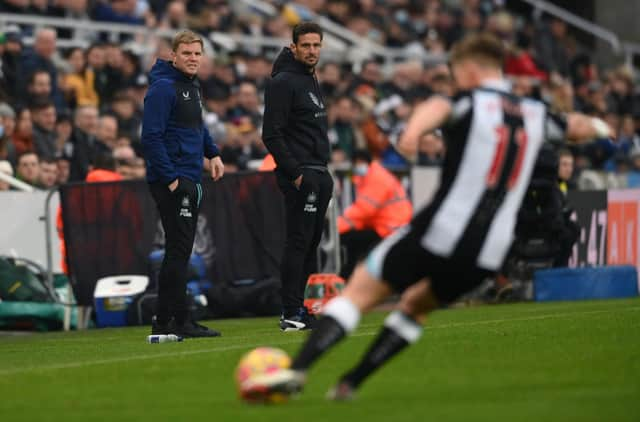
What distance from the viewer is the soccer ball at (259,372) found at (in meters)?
7.10

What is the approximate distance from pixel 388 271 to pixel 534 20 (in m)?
26.2

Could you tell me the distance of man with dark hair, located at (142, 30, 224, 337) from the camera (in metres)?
11.3

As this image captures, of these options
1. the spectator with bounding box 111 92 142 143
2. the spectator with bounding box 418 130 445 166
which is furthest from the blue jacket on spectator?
the spectator with bounding box 418 130 445 166

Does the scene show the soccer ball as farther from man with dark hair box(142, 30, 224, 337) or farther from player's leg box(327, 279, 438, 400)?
man with dark hair box(142, 30, 224, 337)

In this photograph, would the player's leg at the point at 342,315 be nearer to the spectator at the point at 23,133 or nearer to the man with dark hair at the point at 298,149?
the man with dark hair at the point at 298,149

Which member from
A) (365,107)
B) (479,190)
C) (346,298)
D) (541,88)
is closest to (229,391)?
(346,298)

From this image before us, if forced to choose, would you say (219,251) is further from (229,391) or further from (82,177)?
(229,391)

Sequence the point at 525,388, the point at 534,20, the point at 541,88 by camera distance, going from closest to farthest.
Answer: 1. the point at 525,388
2. the point at 541,88
3. the point at 534,20

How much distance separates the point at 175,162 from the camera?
11492 mm

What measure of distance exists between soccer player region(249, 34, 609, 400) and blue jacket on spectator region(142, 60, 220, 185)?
428 centimetres

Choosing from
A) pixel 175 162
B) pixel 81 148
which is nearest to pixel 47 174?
pixel 81 148

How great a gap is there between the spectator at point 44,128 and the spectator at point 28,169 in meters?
0.85

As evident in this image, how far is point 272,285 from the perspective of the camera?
1550 centimetres

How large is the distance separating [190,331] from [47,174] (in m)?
5.86
